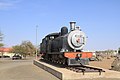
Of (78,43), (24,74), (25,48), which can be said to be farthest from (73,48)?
(25,48)

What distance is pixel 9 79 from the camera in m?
17.1

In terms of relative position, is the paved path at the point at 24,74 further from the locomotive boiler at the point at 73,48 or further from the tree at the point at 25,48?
the tree at the point at 25,48

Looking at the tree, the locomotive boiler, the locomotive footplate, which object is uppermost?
the tree

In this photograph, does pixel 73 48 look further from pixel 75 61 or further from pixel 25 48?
pixel 25 48

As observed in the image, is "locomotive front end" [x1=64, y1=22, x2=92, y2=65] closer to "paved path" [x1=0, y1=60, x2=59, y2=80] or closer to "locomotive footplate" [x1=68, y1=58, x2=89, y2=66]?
"locomotive footplate" [x1=68, y1=58, x2=89, y2=66]

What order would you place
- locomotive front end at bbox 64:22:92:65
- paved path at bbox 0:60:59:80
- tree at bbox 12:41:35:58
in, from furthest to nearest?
tree at bbox 12:41:35:58, locomotive front end at bbox 64:22:92:65, paved path at bbox 0:60:59:80

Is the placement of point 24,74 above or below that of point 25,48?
below

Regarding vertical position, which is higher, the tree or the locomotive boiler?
the tree

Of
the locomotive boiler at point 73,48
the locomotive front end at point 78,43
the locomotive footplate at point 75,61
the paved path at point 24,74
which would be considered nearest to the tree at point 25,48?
the paved path at point 24,74

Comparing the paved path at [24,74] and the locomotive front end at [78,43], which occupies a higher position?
the locomotive front end at [78,43]

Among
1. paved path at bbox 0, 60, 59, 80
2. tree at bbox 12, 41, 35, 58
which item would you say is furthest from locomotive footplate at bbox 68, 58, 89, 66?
tree at bbox 12, 41, 35, 58

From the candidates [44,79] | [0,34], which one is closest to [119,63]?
[44,79]

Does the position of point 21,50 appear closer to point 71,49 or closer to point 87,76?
point 71,49

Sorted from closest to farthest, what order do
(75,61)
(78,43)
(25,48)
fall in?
(75,61), (78,43), (25,48)
